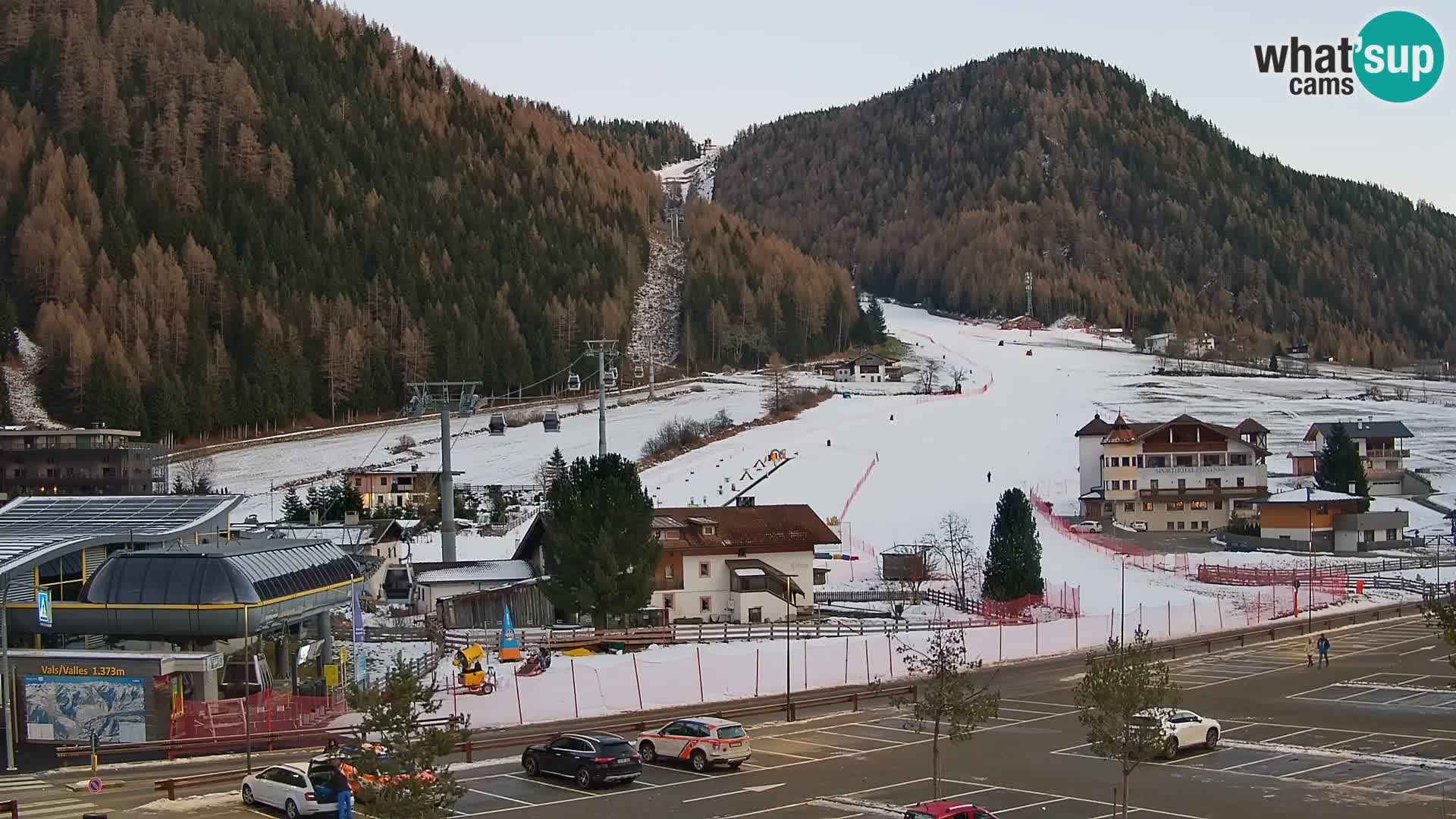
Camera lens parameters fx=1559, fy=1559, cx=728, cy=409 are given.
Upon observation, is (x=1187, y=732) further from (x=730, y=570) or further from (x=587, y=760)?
(x=730, y=570)

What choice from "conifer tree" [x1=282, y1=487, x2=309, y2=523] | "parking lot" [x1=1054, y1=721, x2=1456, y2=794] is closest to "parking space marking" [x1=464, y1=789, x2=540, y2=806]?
"parking lot" [x1=1054, y1=721, x2=1456, y2=794]

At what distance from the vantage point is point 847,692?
36.8 meters

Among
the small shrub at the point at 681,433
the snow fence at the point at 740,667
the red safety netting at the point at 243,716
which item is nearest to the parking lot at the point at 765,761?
the snow fence at the point at 740,667

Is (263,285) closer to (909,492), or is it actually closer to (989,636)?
(909,492)

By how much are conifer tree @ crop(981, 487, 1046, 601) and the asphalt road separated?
13.7m

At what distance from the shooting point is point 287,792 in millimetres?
23750

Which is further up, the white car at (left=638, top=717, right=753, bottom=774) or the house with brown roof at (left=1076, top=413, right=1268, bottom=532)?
the house with brown roof at (left=1076, top=413, right=1268, bottom=532)

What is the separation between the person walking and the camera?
2234 centimetres

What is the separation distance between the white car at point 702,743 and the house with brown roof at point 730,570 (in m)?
20.7

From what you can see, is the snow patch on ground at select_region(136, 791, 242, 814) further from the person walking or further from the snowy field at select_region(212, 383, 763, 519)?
the snowy field at select_region(212, 383, 763, 519)

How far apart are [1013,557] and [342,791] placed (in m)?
31.9

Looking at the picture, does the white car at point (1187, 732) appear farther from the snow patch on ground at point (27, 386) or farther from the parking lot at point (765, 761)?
the snow patch on ground at point (27, 386)

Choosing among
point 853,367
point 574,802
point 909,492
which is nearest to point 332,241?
point 853,367

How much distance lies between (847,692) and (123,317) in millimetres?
104533
